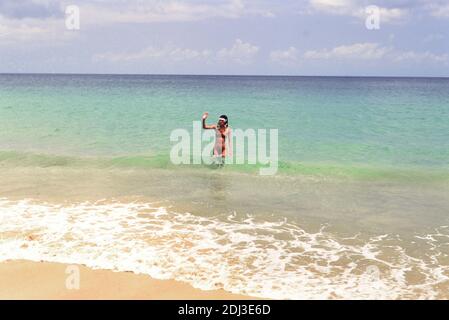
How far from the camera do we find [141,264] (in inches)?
282

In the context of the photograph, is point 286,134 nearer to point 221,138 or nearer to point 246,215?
point 221,138

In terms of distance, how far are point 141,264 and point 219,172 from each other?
770 cm

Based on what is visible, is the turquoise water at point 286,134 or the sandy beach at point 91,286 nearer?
the sandy beach at point 91,286

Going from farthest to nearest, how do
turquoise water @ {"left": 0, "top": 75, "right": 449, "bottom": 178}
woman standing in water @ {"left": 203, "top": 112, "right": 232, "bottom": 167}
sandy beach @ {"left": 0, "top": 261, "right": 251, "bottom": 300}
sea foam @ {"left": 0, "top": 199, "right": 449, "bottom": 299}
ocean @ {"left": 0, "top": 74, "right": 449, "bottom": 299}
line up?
turquoise water @ {"left": 0, "top": 75, "right": 449, "bottom": 178}, woman standing in water @ {"left": 203, "top": 112, "right": 232, "bottom": 167}, ocean @ {"left": 0, "top": 74, "right": 449, "bottom": 299}, sea foam @ {"left": 0, "top": 199, "right": 449, "bottom": 299}, sandy beach @ {"left": 0, "top": 261, "right": 251, "bottom": 300}

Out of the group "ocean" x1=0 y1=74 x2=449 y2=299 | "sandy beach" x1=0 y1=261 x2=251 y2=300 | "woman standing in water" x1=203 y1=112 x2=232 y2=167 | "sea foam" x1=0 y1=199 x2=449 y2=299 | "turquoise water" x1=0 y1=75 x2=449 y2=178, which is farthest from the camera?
"turquoise water" x1=0 y1=75 x2=449 y2=178

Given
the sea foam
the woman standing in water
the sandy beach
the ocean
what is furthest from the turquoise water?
the sandy beach

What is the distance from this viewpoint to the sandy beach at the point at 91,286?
6117 mm

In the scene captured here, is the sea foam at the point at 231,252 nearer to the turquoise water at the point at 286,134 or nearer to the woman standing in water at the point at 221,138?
the woman standing in water at the point at 221,138

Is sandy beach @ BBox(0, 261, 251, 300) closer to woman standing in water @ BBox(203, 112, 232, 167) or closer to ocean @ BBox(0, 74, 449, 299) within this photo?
ocean @ BBox(0, 74, 449, 299)

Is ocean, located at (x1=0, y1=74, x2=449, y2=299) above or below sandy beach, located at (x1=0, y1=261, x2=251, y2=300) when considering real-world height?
above

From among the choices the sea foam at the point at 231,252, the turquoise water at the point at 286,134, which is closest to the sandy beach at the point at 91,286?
the sea foam at the point at 231,252

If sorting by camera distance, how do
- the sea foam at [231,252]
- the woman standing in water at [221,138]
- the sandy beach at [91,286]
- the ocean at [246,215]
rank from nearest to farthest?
the sandy beach at [91,286], the sea foam at [231,252], the ocean at [246,215], the woman standing in water at [221,138]

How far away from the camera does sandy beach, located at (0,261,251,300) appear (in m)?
6.12
